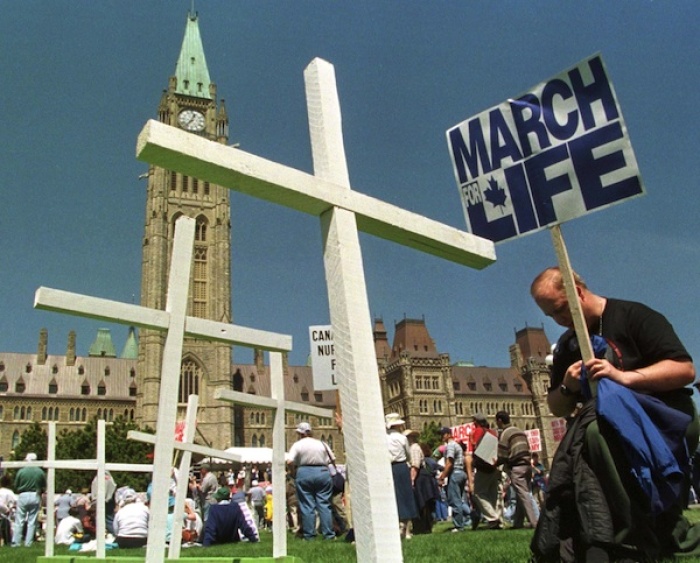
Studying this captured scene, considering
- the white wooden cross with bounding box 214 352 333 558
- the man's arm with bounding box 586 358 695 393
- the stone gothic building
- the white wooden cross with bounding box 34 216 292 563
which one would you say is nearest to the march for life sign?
the man's arm with bounding box 586 358 695 393

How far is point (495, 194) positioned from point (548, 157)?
1.08ft

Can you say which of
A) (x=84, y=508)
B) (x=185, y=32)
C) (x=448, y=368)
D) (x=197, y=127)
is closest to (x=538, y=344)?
(x=448, y=368)

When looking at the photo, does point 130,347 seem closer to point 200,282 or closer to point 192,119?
point 200,282

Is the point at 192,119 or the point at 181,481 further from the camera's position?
the point at 192,119

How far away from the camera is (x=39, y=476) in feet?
40.9

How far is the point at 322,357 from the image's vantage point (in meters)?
9.13

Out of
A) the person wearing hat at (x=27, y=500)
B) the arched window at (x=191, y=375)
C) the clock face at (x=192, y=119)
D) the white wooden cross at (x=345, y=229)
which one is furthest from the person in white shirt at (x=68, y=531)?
the clock face at (x=192, y=119)

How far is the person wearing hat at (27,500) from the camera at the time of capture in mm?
12281

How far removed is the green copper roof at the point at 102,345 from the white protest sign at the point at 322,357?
9682 centimetres

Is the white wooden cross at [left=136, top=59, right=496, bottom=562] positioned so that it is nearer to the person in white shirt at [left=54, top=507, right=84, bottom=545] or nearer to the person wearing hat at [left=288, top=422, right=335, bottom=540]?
the person wearing hat at [left=288, top=422, right=335, bottom=540]

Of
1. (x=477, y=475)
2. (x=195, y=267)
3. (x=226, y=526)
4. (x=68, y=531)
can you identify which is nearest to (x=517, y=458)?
(x=477, y=475)

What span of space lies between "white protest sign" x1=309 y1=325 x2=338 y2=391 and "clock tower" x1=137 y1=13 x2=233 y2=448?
56393 mm

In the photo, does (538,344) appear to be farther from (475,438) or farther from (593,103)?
(593,103)

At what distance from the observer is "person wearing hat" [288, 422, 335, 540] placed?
28.9 ft
